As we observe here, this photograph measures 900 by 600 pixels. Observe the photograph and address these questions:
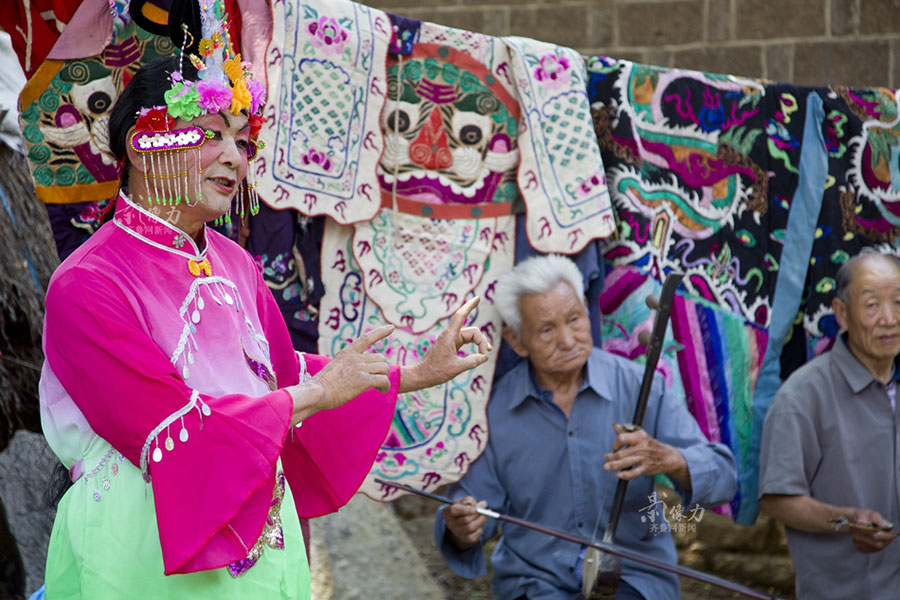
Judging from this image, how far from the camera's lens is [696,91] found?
3.72 metres

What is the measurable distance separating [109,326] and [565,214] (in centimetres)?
184

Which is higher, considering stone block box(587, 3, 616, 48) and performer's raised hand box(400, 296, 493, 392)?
stone block box(587, 3, 616, 48)

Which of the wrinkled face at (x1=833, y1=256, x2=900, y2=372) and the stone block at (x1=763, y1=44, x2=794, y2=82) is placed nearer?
the wrinkled face at (x1=833, y1=256, x2=900, y2=372)

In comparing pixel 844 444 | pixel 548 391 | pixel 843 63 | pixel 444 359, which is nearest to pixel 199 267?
pixel 444 359

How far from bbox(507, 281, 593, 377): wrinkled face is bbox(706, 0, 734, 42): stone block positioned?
233 centimetres

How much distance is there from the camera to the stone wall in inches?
211

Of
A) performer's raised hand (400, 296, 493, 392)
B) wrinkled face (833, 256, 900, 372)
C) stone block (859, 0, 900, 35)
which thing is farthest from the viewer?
stone block (859, 0, 900, 35)

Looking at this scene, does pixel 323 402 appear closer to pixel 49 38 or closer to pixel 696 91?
pixel 49 38

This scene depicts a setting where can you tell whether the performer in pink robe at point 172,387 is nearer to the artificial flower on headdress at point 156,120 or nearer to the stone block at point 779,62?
the artificial flower on headdress at point 156,120

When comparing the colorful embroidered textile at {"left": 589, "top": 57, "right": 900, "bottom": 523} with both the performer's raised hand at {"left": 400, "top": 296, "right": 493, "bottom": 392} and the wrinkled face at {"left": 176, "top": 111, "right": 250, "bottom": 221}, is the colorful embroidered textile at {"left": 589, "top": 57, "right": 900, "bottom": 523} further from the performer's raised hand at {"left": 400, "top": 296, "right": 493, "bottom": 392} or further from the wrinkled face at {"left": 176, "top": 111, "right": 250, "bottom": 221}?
the wrinkled face at {"left": 176, "top": 111, "right": 250, "bottom": 221}

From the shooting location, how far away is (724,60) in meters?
5.44

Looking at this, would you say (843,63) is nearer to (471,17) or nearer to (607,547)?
(471,17)

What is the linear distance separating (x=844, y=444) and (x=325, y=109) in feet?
6.83

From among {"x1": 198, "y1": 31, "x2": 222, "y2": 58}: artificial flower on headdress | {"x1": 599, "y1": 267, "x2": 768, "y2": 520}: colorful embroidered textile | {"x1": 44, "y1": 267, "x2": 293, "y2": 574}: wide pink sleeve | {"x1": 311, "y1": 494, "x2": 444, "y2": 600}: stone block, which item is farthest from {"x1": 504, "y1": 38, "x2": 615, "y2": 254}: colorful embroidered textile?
{"x1": 311, "y1": 494, "x2": 444, "y2": 600}: stone block
